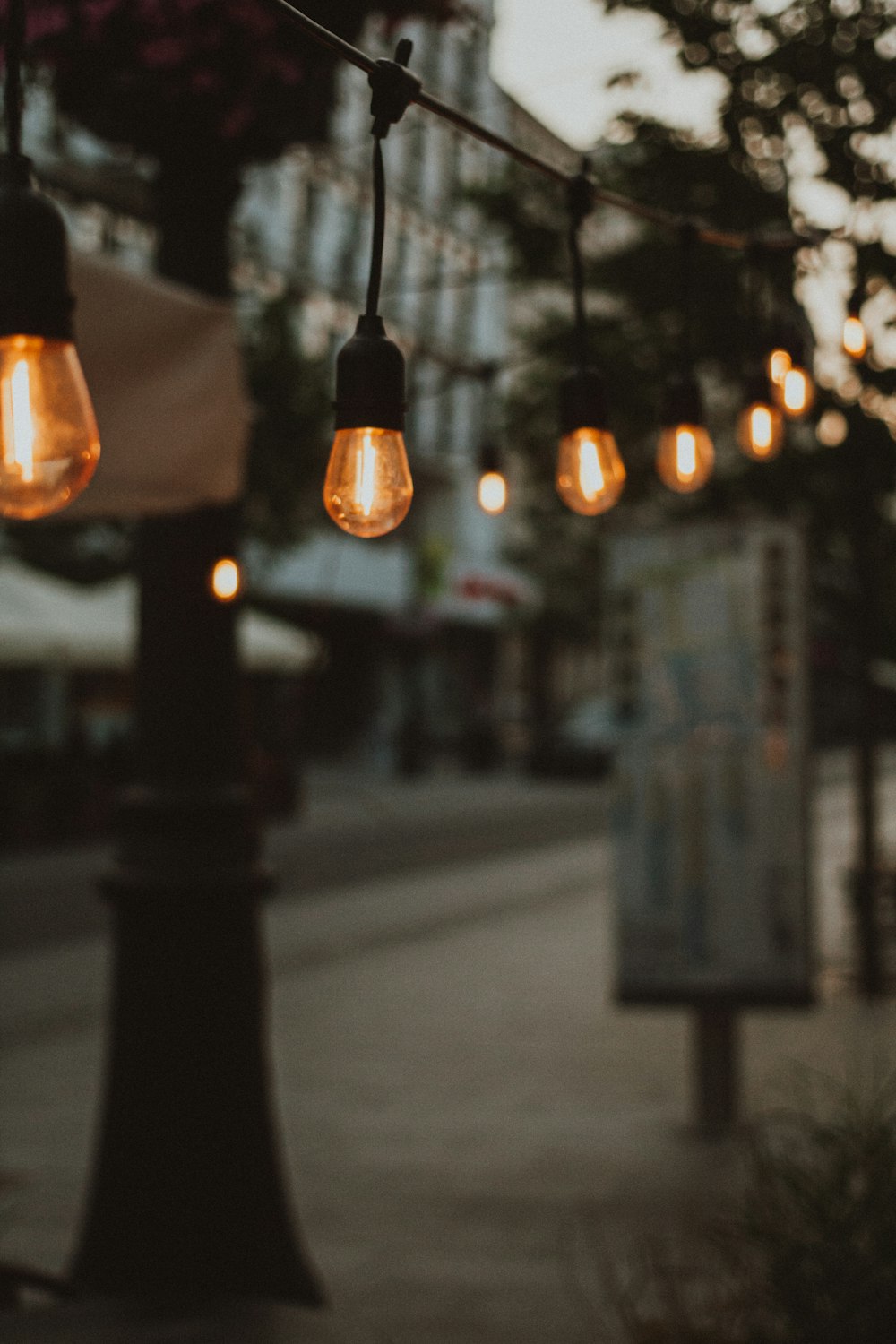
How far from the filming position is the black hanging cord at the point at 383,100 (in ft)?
7.23

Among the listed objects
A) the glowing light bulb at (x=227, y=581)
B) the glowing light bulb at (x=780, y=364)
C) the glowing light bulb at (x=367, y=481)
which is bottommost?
the glowing light bulb at (x=367, y=481)

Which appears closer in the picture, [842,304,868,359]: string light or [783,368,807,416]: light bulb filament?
[783,368,807,416]: light bulb filament

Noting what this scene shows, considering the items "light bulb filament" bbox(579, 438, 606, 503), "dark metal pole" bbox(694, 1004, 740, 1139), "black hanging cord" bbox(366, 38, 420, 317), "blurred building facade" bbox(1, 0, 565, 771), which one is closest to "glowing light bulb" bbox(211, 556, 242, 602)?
"light bulb filament" bbox(579, 438, 606, 503)

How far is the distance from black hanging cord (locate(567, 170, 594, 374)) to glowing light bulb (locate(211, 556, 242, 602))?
1.31 m

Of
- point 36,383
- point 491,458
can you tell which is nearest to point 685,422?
point 491,458

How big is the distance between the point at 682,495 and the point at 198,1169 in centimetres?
706

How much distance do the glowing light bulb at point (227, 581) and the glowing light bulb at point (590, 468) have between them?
1.35 m

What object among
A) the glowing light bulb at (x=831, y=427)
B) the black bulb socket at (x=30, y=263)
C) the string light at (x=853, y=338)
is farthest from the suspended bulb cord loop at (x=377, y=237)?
the glowing light bulb at (x=831, y=427)

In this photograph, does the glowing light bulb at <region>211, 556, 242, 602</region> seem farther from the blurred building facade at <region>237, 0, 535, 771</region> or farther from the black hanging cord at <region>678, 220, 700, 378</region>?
the blurred building facade at <region>237, 0, 535, 771</region>

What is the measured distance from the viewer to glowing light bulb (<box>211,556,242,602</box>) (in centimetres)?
400

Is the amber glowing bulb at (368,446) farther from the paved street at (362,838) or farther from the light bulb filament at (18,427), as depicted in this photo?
the paved street at (362,838)

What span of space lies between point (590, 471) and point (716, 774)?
3.77 m

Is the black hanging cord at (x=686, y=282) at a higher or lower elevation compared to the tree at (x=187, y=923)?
higher

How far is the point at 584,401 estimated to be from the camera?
9.32 ft
